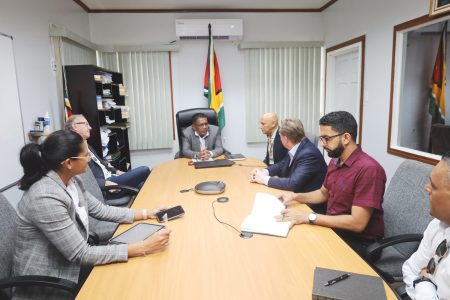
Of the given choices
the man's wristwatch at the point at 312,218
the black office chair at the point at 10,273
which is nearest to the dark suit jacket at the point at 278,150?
the man's wristwatch at the point at 312,218

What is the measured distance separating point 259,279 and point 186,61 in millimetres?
4037

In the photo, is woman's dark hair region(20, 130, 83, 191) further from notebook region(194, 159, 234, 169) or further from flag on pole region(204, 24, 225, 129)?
flag on pole region(204, 24, 225, 129)

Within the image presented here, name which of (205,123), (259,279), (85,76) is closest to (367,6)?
(205,123)

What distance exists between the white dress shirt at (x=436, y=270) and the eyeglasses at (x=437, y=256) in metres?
0.02

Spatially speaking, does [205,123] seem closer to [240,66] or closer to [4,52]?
[240,66]

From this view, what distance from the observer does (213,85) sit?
4.55 metres

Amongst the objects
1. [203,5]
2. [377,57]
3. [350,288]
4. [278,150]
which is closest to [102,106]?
[203,5]

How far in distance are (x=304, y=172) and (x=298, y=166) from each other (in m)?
0.07

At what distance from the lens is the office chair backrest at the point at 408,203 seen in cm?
149

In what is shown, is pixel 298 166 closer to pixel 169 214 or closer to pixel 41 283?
pixel 169 214

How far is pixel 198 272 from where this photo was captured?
113 centimetres

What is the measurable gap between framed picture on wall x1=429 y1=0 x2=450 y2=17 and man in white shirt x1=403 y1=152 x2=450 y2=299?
77.7 inches

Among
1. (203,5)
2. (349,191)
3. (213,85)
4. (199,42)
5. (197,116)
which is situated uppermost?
(203,5)

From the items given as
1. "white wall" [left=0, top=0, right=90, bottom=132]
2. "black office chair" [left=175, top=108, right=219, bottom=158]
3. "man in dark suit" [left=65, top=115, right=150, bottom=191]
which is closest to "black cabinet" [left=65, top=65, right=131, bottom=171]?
"white wall" [left=0, top=0, right=90, bottom=132]
